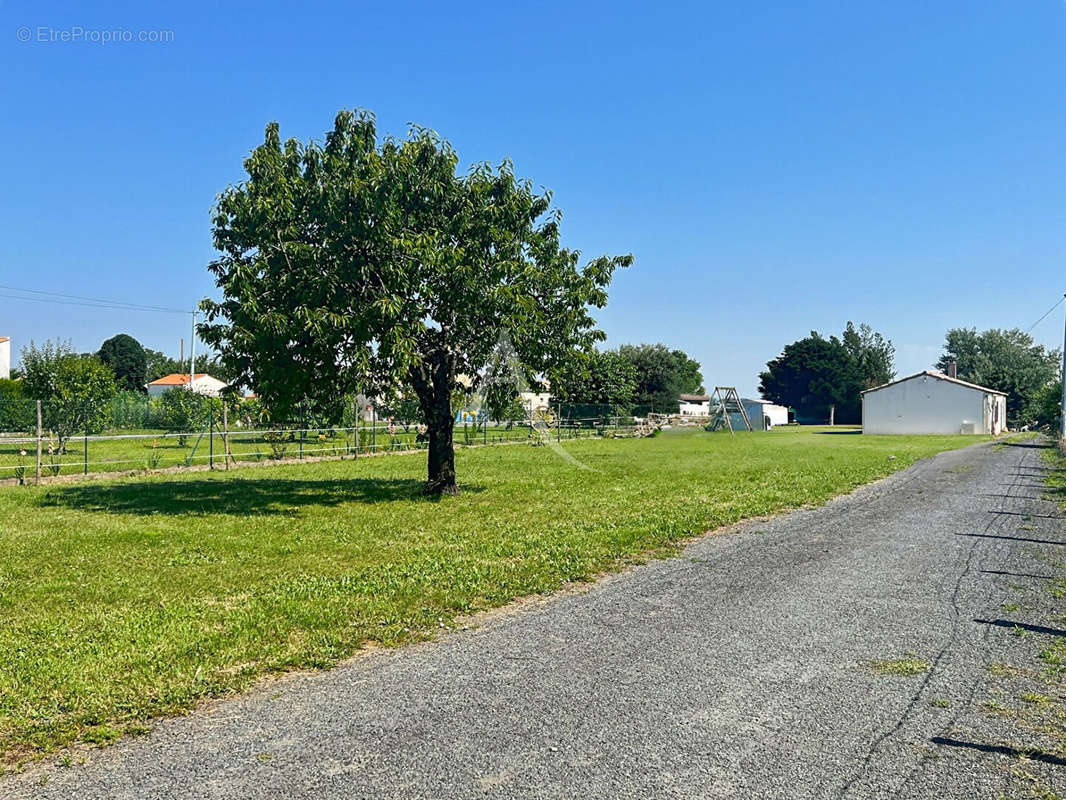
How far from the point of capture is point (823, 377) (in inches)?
3666

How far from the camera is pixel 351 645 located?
A: 625 centimetres

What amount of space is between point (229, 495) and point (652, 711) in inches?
564

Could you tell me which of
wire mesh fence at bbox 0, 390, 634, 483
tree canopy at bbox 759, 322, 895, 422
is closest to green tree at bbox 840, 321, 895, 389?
tree canopy at bbox 759, 322, 895, 422

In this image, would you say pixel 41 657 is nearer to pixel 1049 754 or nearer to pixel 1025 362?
pixel 1049 754

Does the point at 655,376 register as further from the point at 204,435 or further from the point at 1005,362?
the point at 1005,362

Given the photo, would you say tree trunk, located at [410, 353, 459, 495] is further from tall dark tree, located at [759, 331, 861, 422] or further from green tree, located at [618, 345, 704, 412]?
tall dark tree, located at [759, 331, 861, 422]

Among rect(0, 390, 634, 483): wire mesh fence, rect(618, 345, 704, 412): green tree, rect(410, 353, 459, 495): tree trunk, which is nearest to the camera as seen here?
rect(410, 353, 459, 495): tree trunk

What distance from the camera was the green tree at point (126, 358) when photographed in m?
97.4

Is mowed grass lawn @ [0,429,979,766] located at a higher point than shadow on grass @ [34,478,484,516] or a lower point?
lower

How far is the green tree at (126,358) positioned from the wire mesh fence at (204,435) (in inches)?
2243

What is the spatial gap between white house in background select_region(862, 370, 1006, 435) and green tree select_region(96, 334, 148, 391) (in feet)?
268

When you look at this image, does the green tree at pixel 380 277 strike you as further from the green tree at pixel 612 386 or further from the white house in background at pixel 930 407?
the white house in background at pixel 930 407

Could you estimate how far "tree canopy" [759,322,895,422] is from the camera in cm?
9212

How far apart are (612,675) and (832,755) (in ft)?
5.46
